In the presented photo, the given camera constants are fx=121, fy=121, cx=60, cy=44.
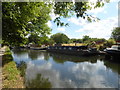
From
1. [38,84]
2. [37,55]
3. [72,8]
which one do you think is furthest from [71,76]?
[37,55]

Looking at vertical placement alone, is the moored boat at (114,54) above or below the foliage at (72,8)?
below

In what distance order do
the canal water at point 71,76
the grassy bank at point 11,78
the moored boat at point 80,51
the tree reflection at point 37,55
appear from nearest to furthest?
the grassy bank at point 11,78 → the canal water at point 71,76 → the moored boat at point 80,51 → the tree reflection at point 37,55

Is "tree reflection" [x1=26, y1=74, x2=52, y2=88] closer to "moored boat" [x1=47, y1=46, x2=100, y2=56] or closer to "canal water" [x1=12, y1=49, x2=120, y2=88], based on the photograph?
"canal water" [x1=12, y1=49, x2=120, y2=88]

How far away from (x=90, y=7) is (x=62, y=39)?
286 feet

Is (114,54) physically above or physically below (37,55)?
above

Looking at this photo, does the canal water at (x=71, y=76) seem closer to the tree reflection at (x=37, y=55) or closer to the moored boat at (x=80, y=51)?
the moored boat at (x=80, y=51)

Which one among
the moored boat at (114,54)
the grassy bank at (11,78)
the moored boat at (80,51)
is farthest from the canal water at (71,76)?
the moored boat at (80,51)

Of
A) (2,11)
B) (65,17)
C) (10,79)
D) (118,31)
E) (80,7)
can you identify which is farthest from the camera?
(118,31)

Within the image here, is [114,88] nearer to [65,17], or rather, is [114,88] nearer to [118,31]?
[65,17]

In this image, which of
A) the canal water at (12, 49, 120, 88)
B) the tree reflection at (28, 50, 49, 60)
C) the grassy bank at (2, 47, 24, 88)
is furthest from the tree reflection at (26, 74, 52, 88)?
the tree reflection at (28, 50, 49, 60)

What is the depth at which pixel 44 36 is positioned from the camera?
1755cm

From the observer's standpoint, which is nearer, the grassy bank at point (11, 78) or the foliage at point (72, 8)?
the foliage at point (72, 8)

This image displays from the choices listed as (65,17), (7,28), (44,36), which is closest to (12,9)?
(7,28)

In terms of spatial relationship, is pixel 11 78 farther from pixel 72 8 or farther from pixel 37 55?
pixel 37 55
